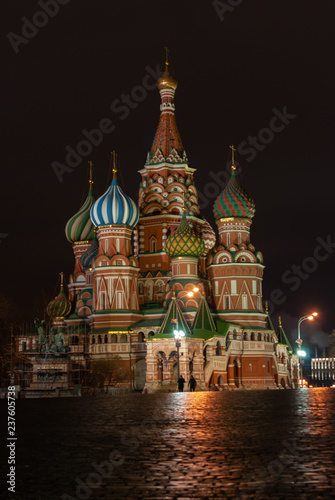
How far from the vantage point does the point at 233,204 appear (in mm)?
56312

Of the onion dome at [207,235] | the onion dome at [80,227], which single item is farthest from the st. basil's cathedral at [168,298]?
the onion dome at [80,227]

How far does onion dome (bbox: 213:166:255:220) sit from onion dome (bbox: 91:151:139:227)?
20.6 ft

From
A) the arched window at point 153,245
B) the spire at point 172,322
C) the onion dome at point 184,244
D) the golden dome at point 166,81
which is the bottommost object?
the spire at point 172,322

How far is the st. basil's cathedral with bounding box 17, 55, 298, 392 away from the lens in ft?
A: 165

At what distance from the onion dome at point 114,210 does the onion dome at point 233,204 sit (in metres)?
6.28

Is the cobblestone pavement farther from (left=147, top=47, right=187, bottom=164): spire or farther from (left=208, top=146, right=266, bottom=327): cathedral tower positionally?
(left=147, top=47, right=187, bottom=164): spire

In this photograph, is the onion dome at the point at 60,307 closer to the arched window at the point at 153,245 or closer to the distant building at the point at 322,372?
the arched window at the point at 153,245

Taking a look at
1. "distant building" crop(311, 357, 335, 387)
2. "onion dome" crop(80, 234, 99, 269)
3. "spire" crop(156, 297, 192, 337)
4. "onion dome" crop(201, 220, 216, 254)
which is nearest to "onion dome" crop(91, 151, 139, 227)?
"onion dome" crop(80, 234, 99, 269)

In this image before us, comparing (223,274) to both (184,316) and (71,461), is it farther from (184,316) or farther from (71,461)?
(71,461)

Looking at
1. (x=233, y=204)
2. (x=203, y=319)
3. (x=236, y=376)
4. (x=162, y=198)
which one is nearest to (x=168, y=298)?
(x=203, y=319)

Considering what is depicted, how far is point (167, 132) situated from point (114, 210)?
1026cm

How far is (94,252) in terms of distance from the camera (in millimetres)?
61250

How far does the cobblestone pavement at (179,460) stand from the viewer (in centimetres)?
601

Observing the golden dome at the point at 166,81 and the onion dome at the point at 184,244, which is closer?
the onion dome at the point at 184,244
